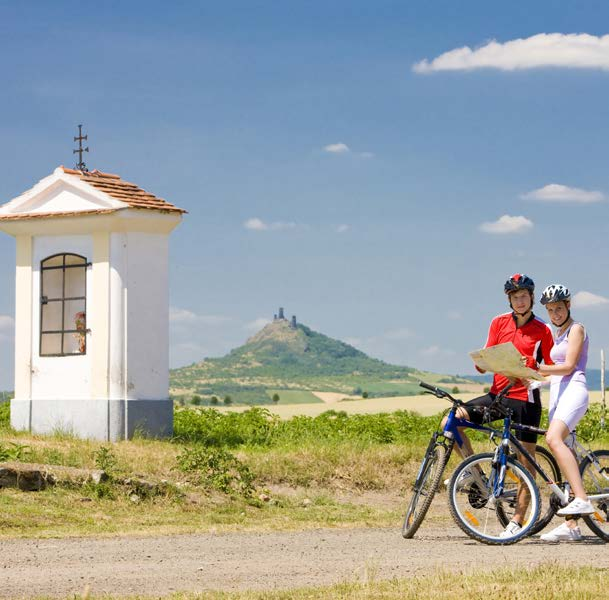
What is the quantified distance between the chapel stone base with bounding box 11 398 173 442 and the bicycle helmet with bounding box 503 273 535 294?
9330 millimetres

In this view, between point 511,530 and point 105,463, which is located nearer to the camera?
point 511,530

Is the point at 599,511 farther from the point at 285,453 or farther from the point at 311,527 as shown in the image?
the point at 285,453

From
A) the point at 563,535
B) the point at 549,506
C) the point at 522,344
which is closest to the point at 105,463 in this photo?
the point at 549,506

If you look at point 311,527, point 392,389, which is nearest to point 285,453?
point 311,527

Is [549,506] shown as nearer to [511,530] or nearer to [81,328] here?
[511,530]

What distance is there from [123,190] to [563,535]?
11.3 metres

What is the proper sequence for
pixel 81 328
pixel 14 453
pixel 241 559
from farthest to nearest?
pixel 81 328 → pixel 14 453 → pixel 241 559

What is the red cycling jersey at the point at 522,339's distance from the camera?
10352 mm

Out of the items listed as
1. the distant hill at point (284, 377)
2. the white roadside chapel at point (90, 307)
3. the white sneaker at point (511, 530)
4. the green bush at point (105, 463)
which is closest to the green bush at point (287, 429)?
the white roadside chapel at point (90, 307)

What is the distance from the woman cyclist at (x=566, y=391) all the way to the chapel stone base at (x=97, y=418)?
958cm

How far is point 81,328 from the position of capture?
1898cm

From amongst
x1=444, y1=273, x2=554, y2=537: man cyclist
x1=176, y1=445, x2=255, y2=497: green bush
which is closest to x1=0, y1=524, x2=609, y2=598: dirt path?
x1=444, y1=273, x2=554, y2=537: man cyclist

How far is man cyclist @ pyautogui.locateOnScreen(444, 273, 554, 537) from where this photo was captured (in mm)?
10328

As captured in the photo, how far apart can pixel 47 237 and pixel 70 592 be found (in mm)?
12537
